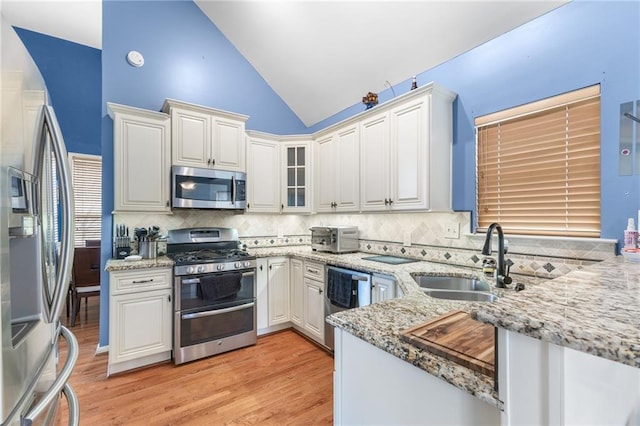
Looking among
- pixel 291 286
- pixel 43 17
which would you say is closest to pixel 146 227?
pixel 291 286

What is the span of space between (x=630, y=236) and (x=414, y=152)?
4.69ft

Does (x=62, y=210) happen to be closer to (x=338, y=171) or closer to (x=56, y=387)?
(x=56, y=387)

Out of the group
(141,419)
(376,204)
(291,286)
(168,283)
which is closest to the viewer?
(141,419)

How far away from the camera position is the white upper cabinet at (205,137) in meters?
2.96

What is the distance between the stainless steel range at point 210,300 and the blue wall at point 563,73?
2215 mm

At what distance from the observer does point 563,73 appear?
1.91 meters

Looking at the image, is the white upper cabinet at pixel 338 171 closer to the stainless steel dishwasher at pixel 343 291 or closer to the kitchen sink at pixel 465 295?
the stainless steel dishwasher at pixel 343 291

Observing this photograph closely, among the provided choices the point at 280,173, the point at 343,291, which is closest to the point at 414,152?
the point at 343,291

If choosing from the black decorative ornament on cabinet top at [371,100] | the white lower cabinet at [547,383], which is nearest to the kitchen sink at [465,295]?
the white lower cabinet at [547,383]

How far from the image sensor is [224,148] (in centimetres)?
324

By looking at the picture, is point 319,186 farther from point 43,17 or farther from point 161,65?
point 43,17

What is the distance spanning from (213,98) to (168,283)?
2280 millimetres

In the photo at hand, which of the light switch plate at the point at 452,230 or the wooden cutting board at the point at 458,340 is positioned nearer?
the wooden cutting board at the point at 458,340

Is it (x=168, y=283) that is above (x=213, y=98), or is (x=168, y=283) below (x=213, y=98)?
below
